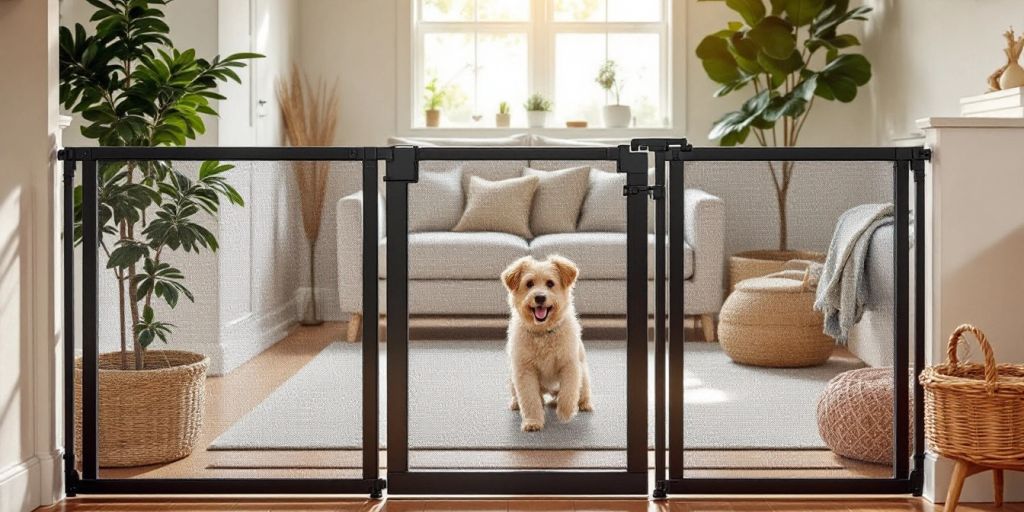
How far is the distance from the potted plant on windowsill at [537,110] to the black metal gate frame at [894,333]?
3.43 metres

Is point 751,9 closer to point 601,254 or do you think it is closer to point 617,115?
point 617,115

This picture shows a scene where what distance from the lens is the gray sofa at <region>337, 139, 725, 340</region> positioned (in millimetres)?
2553

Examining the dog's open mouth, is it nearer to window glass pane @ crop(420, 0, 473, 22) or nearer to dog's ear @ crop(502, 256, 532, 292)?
dog's ear @ crop(502, 256, 532, 292)

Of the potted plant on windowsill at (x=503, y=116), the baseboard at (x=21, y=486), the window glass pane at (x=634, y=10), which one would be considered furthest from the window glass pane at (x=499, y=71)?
the baseboard at (x=21, y=486)

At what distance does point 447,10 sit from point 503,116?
0.71 metres

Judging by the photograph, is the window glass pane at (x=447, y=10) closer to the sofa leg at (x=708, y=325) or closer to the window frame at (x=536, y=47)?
the window frame at (x=536, y=47)

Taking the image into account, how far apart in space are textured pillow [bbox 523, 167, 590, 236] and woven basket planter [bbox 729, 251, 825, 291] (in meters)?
0.39

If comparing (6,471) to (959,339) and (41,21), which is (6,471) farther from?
(959,339)

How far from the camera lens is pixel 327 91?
5.93m

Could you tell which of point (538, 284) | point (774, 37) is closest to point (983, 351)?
point (538, 284)

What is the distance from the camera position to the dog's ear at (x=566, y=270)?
256cm

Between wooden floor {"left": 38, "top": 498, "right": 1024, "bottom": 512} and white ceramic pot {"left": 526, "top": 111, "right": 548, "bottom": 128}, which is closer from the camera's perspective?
wooden floor {"left": 38, "top": 498, "right": 1024, "bottom": 512}

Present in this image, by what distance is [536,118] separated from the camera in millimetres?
5945

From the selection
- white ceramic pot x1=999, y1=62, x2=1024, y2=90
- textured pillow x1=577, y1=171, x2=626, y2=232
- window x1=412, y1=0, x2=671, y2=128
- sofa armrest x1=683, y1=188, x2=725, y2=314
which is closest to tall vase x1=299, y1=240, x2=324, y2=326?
textured pillow x1=577, y1=171, x2=626, y2=232
